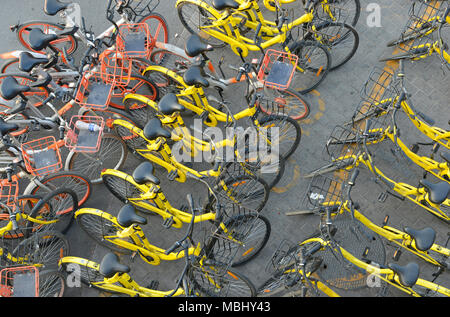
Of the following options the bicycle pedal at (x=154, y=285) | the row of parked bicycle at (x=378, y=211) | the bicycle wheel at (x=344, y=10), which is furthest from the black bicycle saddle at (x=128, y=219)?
the bicycle wheel at (x=344, y=10)

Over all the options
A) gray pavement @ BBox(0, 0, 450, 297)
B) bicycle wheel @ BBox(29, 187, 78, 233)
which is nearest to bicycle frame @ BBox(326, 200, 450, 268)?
gray pavement @ BBox(0, 0, 450, 297)

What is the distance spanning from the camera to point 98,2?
855 centimetres

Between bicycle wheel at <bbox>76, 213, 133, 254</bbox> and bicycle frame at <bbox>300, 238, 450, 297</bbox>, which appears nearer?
bicycle frame at <bbox>300, 238, 450, 297</bbox>

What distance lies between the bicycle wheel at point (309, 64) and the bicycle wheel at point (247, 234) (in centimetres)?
258

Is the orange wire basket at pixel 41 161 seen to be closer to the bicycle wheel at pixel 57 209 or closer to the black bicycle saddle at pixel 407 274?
the bicycle wheel at pixel 57 209

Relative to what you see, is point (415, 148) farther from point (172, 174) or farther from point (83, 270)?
point (83, 270)

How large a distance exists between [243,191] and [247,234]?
0.61 metres

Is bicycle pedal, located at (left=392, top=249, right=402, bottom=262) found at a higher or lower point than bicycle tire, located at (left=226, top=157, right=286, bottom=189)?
lower

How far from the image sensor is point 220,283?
18.6 ft

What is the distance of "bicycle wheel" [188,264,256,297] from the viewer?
5465mm

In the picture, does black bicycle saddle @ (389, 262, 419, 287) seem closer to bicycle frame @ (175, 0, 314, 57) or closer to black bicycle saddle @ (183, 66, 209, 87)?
black bicycle saddle @ (183, 66, 209, 87)

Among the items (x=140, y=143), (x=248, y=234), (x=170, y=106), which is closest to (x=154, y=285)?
(x=248, y=234)

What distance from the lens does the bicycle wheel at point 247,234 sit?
230 inches

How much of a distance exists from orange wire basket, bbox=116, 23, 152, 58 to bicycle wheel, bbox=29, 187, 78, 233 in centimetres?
227
